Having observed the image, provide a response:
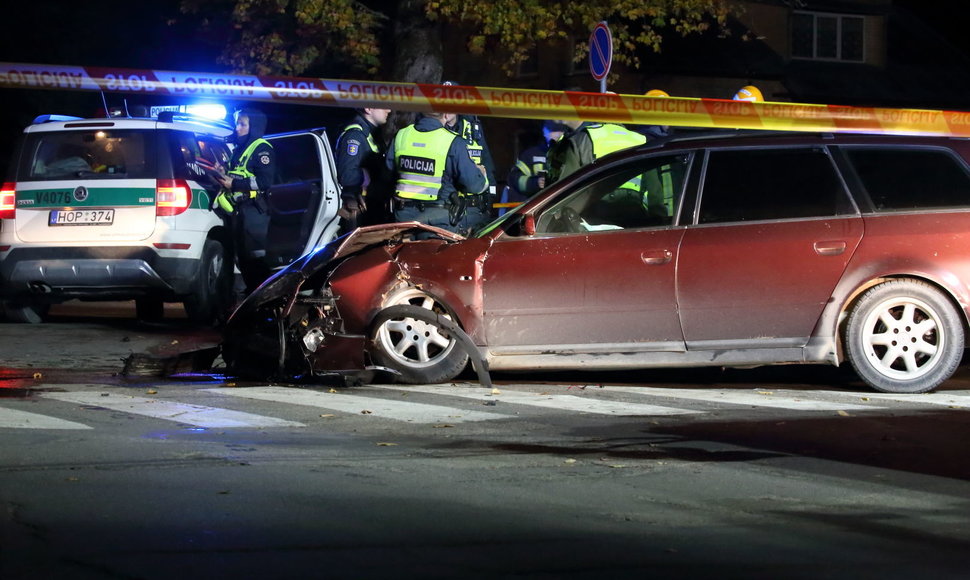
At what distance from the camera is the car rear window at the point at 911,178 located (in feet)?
28.7

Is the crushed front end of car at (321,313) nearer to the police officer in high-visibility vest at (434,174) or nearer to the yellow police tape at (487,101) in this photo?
the yellow police tape at (487,101)

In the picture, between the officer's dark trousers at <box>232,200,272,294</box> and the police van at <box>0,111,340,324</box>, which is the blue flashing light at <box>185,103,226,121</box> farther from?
the police van at <box>0,111,340,324</box>

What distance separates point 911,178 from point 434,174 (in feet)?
14.6

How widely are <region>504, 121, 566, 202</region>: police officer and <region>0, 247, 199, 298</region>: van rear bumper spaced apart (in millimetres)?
3223

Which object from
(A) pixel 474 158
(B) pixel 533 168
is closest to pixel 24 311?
(A) pixel 474 158

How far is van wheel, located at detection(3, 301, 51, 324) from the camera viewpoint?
45.5ft

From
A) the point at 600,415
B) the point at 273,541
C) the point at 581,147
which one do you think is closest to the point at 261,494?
the point at 273,541

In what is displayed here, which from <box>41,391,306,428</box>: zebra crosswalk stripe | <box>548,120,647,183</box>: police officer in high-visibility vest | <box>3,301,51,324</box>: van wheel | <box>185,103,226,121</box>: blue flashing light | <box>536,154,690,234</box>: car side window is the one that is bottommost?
<box>3,301,51,324</box>: van wheel

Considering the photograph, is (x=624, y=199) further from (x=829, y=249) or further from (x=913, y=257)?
(x=913, y=257)

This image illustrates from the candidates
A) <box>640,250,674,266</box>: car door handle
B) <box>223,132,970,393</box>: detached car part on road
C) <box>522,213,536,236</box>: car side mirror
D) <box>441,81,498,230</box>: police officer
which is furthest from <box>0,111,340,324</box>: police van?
<box>640,250,674,266</box>: car door handle

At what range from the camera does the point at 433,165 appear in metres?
12.1

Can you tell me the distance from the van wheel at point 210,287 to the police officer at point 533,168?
2946 mm

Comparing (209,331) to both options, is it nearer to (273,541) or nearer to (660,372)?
(660,372)

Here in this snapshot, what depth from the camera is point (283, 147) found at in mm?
14602
